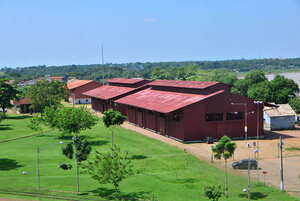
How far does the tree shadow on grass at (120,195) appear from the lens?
37.6 metres

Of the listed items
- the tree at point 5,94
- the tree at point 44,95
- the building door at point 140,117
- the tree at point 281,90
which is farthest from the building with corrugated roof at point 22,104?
the tree at point 281,90

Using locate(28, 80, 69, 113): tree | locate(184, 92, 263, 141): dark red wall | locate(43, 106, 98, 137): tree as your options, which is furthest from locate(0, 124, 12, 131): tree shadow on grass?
locate(184, 92, 263, 141): dark red wall

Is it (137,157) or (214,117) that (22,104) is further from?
(137,157)

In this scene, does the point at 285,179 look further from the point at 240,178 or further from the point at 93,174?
the point at 93,174

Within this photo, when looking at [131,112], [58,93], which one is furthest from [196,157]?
[58,93]

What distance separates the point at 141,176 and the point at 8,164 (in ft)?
62.3

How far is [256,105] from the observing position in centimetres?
7256

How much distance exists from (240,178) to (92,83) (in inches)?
4205

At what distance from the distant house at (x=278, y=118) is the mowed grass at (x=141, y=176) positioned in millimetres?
29135

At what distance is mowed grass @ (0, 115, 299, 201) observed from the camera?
39719 mm

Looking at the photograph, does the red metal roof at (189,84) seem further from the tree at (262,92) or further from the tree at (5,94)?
the tree at (5,94)

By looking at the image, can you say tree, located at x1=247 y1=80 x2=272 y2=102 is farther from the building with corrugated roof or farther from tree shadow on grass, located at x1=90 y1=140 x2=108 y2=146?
the building with corrugated roof

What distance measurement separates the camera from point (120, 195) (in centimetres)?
3903

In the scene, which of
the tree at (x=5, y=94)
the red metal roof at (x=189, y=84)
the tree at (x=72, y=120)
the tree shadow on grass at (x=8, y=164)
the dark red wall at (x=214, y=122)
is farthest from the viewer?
the tree at (x=5, y=94)
